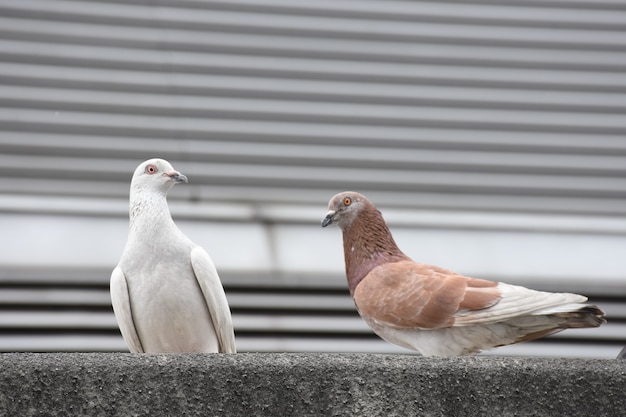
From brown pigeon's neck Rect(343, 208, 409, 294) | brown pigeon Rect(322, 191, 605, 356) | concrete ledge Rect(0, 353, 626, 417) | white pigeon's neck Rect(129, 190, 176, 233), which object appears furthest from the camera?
brown pigeon's neck Rect(343, 208, 409, 294)

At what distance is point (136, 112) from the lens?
457cm

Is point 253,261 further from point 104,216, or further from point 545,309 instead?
point 545,309

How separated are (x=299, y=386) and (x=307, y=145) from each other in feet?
9.81

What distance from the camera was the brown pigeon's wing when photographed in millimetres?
2525

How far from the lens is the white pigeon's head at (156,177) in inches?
118

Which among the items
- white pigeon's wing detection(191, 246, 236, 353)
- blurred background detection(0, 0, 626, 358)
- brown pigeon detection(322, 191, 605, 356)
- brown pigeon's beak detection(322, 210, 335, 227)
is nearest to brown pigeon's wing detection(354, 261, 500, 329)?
brown pigeon detection(322, 191, 605, 356)

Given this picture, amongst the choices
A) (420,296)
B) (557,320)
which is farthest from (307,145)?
(557,320)

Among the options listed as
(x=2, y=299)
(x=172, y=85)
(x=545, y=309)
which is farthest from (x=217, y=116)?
(x=545, y=309)

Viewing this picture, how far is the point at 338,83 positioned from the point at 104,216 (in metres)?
1.40

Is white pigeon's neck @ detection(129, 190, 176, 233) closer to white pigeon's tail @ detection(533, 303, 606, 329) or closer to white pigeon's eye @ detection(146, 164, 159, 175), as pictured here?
white pigeon's eye @ detection(146, 164, 159, 175)

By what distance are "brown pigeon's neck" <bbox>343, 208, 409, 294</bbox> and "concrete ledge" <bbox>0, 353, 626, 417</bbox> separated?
3.70 ft

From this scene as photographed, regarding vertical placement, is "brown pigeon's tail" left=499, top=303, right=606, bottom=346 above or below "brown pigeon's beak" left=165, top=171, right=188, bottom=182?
below

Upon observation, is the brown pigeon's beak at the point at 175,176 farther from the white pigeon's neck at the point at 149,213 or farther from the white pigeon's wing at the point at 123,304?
the white pigeon's wing at the point at 123,304

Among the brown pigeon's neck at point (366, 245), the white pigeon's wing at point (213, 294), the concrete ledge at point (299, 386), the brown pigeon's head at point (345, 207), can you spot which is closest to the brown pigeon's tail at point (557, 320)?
the concrete ledge at point (299, 386)
